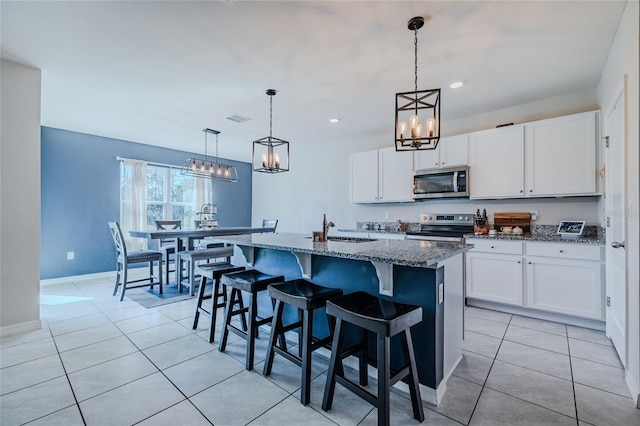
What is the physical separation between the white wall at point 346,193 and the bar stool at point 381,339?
2.97 m

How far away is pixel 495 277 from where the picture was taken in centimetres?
337

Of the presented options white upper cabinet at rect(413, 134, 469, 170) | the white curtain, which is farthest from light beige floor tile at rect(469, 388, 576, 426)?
the white curtain

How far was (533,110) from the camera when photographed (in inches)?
140

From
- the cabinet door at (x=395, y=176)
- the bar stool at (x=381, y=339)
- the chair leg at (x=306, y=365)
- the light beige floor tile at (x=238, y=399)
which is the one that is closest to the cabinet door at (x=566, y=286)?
the cabinet door at (x=395, y=176)

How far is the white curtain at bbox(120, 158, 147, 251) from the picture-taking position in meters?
5.28

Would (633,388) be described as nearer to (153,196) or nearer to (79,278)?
(79,278)

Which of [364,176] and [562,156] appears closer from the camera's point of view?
[562,156]

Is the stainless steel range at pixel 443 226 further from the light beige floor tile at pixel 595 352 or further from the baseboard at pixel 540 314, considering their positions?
the light beige floor tile at pixel 595 352

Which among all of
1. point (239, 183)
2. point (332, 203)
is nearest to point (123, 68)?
point (332, 203)

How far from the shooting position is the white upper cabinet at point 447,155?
152 inches

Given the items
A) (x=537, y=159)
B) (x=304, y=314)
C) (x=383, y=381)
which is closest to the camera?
(x=383, y=381)

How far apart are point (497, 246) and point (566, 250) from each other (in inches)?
23.9

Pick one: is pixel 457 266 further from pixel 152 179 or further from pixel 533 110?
pixel 152 179

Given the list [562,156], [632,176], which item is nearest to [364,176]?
[562,156]
